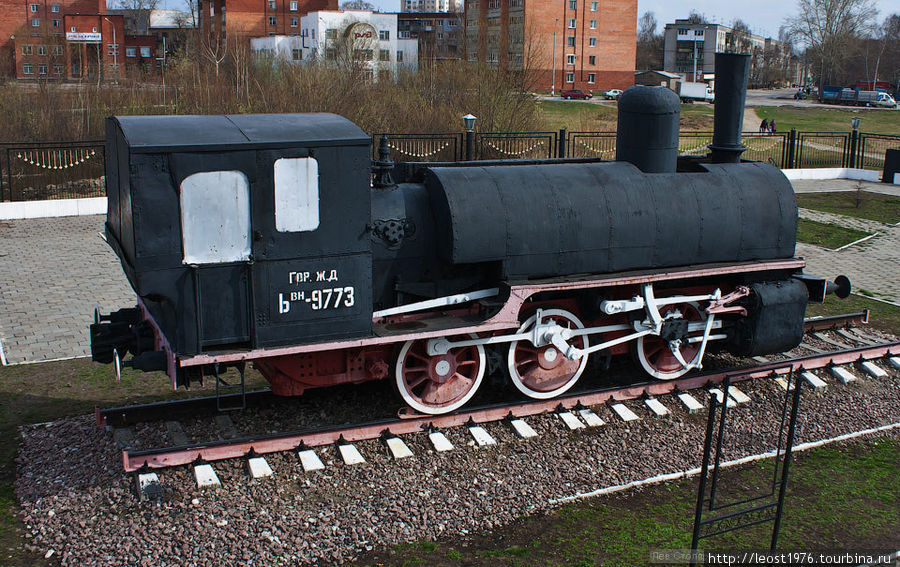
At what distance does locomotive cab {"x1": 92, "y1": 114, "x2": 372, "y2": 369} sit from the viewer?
6.56 metres

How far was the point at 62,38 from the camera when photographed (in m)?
72.2

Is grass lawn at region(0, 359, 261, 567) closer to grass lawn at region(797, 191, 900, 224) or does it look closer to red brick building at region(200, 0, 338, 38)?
grass lawn at region(797, 191, 900, 224)

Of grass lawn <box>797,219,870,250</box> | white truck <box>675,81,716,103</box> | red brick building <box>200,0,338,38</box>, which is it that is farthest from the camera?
red brick building <box>200,0,338,38</box>

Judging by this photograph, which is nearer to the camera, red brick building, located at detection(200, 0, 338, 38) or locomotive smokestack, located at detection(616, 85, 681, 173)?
locomotive smokestack, located at detection(616, 85, 681, 173)

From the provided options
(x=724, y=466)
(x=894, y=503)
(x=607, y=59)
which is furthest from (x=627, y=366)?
(x=607, y=59)

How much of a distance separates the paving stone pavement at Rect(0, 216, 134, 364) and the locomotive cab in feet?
14.8

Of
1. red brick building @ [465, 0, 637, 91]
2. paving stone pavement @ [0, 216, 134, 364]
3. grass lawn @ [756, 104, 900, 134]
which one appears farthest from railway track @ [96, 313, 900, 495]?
red brick building @ [465, 0, 637, 91]

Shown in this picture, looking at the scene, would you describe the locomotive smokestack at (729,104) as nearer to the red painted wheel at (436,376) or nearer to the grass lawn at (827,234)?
the red painted wheel at (436,376)

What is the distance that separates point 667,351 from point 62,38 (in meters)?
75.6

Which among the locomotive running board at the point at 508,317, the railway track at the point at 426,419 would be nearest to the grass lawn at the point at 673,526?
the railway track at the point at 426,419

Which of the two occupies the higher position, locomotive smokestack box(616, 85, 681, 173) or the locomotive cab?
locomotive smokestack box(616, 85, 681, 173)

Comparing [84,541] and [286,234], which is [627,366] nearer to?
[286,234]

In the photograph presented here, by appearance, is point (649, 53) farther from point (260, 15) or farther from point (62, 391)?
point (62, 391)

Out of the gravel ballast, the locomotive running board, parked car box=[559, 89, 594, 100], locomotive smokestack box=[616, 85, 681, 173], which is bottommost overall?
the gravel ballast
